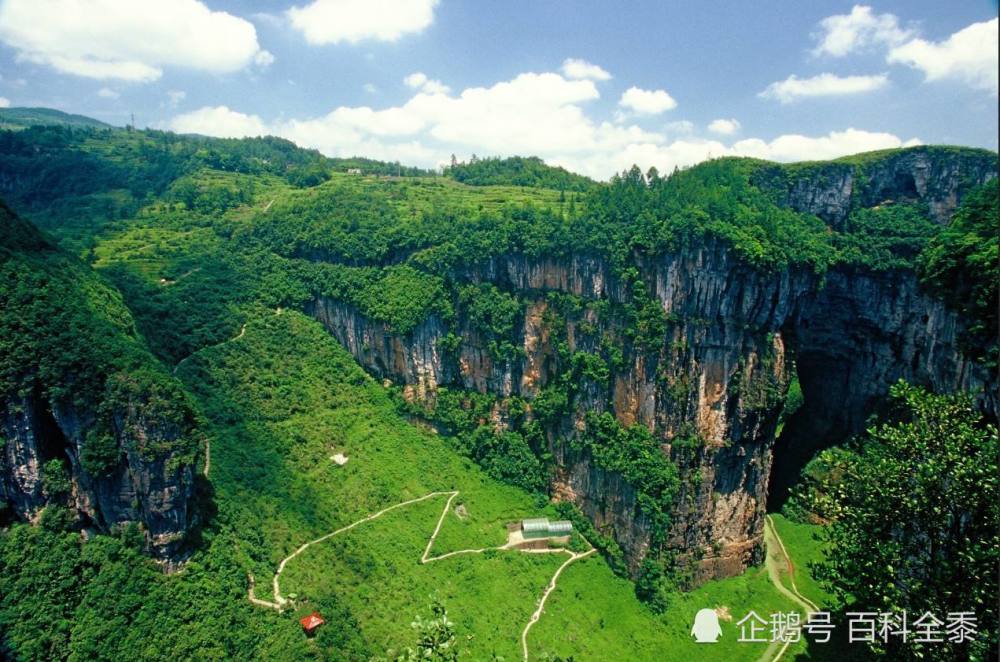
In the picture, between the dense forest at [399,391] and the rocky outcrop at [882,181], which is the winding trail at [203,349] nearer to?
the dense forest at [399,391]

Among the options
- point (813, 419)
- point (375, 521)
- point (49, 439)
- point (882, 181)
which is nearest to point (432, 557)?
point (375, 521)

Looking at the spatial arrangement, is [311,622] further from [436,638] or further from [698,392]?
[698,392]

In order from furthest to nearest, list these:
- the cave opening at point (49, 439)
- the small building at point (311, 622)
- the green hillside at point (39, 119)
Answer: the green hillside at point (39, 119), the small building at point (311, 622), the cave opening at point (49, 439)

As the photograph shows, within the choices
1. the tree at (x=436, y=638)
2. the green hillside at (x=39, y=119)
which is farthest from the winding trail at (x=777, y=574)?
the green hillside at (x=39, y=119)

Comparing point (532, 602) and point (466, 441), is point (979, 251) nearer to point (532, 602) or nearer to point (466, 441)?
point (532, 602)

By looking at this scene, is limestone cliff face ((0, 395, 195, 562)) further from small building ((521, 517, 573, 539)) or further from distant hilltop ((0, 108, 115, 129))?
distant hilltop ((0, 108, 115, 129))

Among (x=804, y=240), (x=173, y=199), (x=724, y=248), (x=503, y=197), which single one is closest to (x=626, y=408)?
(x=724, y=248)

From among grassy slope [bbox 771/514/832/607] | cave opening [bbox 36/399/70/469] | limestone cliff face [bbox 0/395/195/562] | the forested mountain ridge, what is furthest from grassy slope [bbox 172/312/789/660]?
cave opening [bbox 36/399/70/469]
